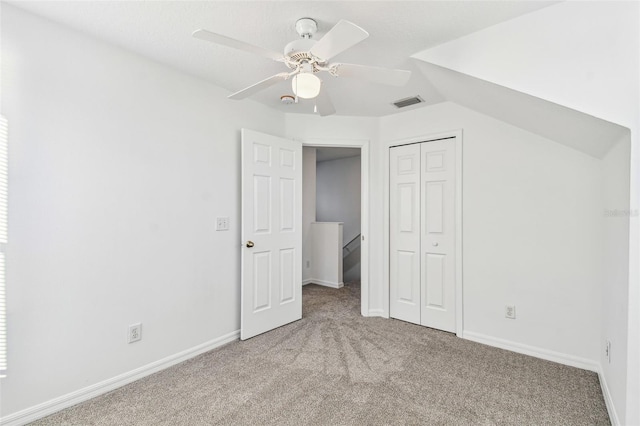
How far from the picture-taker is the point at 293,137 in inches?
142

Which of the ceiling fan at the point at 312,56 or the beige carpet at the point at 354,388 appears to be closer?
the ceiling fan at the point at 312,56

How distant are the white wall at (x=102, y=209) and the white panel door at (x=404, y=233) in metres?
1.84

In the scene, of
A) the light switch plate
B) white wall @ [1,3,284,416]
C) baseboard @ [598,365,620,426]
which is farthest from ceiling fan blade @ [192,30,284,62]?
baseboard @ [598,365,620,426]

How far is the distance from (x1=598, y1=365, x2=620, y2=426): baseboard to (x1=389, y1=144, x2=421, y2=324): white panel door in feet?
4.92

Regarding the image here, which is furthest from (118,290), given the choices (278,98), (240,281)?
(278,98)

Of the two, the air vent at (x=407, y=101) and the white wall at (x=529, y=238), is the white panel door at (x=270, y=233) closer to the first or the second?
the air vent at (x=407, y=101)

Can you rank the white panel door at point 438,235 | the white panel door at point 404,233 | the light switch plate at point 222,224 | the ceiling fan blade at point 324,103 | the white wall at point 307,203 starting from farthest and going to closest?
1. the white wall at point 307,203
2. the white panel door at point 404,233
3. the white panel door at point 438,235
4. the light switch plate at point 222,224
5. the ceiling fan blade at point 324,103

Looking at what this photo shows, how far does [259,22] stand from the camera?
1874mm

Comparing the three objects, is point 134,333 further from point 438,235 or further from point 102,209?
point 438,235

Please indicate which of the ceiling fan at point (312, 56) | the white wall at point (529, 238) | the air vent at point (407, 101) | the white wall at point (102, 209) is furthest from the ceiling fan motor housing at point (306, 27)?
the white wall at point (529, 238)

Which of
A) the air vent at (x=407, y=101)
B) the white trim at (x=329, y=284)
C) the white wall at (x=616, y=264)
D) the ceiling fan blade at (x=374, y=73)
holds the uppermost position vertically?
the air vent at (x=407, y=101)

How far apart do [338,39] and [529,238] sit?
7.58 ft

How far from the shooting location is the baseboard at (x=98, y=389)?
5.86 ft

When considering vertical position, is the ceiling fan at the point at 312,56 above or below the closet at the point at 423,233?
above
